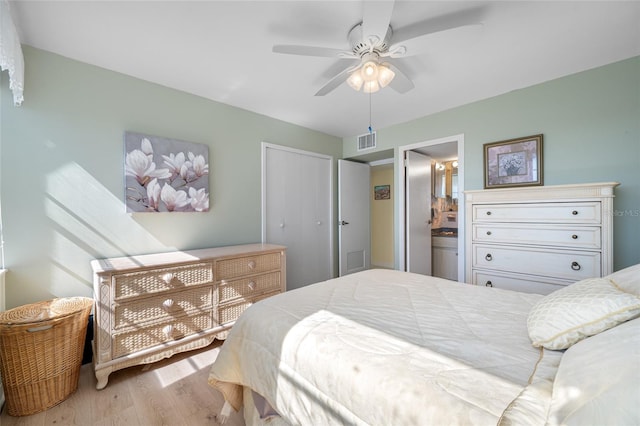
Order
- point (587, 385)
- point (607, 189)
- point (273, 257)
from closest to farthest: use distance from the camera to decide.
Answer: point (587, 385) < point (607, 189) < point (273, 257)

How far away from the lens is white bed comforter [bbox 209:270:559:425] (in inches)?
26.4

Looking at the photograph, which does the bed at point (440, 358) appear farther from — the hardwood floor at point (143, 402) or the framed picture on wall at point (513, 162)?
the framed picture on wall at point (513, 162)

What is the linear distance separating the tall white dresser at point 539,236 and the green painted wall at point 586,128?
35 centimetres

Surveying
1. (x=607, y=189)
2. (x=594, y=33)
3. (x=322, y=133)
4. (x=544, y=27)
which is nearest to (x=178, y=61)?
(x=322, y=133)

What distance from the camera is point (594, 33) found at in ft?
5.72

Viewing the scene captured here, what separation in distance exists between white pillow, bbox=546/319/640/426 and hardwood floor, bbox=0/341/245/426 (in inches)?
59.4

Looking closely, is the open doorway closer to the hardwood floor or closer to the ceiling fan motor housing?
the ceiling fan motor housing

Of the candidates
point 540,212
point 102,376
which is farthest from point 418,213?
point 102,376

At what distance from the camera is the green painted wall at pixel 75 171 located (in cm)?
179

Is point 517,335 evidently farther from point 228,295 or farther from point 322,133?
point 322,133

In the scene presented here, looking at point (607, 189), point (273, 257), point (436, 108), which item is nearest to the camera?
point (607, 189)

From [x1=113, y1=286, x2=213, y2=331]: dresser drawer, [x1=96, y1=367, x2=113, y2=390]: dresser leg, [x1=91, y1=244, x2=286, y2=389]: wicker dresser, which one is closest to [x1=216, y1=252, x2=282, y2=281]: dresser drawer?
[x1=91, y1=244, x2=286, y2=389]: wicker dresser

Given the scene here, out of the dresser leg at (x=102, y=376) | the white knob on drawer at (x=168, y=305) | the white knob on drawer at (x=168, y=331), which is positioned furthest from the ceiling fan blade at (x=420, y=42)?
the dresser leg at (x=102, y=376)

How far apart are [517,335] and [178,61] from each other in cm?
269
